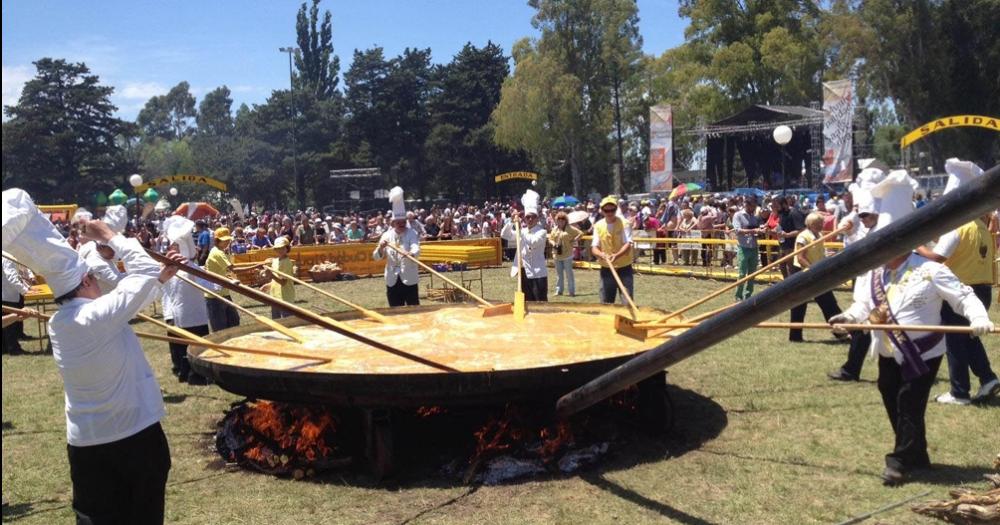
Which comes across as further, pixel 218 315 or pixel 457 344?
pixel 218 315

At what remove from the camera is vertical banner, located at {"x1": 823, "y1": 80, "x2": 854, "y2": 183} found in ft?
95.2

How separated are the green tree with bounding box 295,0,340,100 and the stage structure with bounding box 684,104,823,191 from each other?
180 ft

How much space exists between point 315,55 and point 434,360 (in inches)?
3541

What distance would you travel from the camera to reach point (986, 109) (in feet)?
133

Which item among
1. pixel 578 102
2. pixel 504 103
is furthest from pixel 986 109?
pixel 504 103

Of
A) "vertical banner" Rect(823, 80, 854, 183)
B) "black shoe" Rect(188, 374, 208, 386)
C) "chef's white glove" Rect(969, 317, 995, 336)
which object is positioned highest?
"vertical banner" Rect(823, 80, 854, 183)

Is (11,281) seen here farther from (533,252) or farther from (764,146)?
Answer: (764,146)

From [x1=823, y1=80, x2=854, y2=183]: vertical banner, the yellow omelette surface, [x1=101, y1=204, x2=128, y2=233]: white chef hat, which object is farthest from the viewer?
[x1=823, y1=80, x2=854, y2=183]: vertical banner

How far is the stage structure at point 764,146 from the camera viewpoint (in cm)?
3991

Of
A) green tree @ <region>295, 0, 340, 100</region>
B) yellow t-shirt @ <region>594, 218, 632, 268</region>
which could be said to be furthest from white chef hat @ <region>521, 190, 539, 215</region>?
green tree @ <region>295, 0, 340, 100</region>

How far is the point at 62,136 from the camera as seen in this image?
182 feet

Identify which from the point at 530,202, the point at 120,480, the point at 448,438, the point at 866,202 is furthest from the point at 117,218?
the point at 530,202

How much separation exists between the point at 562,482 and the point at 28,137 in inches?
2378

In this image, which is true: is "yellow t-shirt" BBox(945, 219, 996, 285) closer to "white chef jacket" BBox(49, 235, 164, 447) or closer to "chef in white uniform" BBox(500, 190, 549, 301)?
"chef in white uniform" BBox(500, 190, 549, 301)
